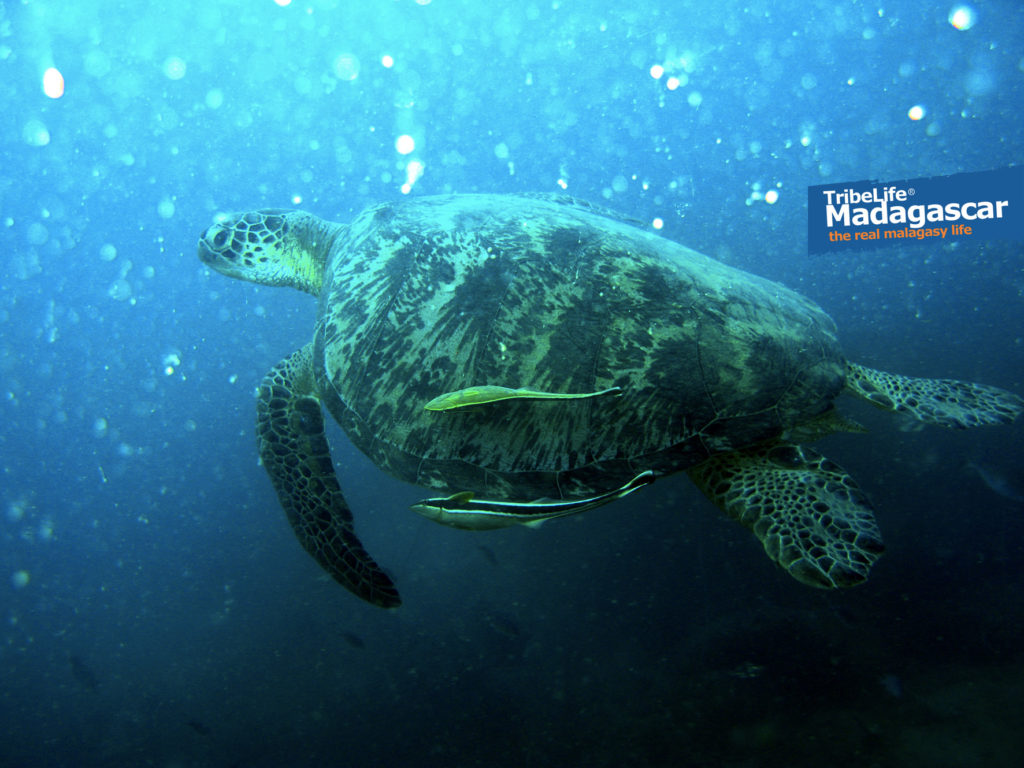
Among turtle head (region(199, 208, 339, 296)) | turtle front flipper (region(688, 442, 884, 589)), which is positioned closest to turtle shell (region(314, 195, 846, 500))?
turtle front flipper (region(688, 442, 884, 589))

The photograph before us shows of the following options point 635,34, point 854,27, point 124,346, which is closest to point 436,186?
point 635,34

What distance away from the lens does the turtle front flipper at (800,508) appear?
1.54 metres

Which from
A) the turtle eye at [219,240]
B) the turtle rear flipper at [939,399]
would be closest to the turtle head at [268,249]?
the turtle eye at [219,240]

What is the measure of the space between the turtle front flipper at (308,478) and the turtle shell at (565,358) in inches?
19.2

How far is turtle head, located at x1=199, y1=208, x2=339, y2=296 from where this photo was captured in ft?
11.6

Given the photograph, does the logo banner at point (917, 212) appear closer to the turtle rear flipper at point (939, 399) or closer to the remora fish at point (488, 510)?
the turtle rear flipper at point (939, 399)

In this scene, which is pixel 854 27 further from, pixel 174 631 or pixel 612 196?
pixel 174 631

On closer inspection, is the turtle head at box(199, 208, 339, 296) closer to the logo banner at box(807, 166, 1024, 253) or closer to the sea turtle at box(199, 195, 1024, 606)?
the sea turtle at box(199, 195, 1024, 606)

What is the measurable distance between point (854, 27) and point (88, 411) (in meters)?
15.8

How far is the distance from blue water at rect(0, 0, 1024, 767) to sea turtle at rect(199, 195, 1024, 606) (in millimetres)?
1470

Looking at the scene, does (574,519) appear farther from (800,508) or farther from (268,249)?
(268,249)

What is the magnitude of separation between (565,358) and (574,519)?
2.31m

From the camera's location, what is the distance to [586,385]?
5.78 feet

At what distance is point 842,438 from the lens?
3.37 metres
